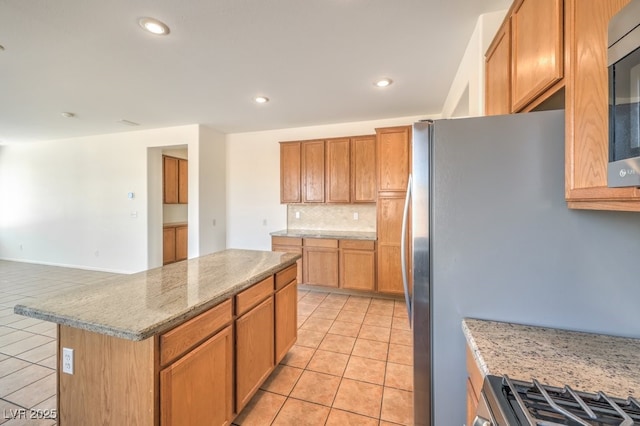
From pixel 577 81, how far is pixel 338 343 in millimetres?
2573

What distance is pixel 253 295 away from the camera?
178 centimetres

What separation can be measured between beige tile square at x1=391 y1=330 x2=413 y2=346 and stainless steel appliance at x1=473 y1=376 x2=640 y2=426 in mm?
2075

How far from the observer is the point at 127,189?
512 centimetres

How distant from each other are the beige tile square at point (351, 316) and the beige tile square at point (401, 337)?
454 millimetres

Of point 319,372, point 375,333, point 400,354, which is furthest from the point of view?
point 375,333

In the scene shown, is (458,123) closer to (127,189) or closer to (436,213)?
(436,213)

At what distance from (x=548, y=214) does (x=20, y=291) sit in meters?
6.36

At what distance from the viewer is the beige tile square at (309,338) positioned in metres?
2.67

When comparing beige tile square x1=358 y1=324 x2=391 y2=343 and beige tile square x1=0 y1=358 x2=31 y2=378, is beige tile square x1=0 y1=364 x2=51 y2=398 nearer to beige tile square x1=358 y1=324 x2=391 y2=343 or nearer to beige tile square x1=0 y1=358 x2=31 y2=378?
beige tile square x1=0 y1=358 x2=31 y2=378

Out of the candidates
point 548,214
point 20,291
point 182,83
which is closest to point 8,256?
point 20,291

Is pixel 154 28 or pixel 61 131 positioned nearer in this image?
pixel 154 28

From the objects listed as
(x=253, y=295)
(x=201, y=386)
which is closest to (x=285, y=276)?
(x=253, y=295)

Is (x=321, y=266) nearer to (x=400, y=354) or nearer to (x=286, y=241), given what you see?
(x=286, y=241)

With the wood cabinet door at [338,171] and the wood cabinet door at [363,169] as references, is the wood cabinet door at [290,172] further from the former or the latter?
the wood cabinet door at [363,169]
